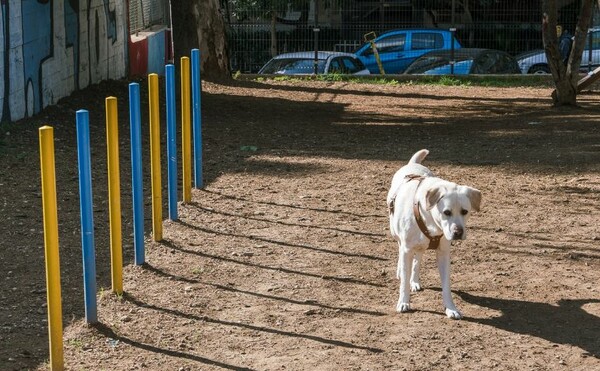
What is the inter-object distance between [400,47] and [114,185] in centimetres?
2015

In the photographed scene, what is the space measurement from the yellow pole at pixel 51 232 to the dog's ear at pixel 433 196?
7.12ft

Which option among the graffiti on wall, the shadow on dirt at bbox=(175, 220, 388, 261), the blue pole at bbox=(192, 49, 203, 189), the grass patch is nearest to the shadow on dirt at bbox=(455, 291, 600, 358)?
the shadow on dirt at bbox=(175, 220, 388, 261)

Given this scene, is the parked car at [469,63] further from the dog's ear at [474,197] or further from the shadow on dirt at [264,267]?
the dog's ear at [474,197]

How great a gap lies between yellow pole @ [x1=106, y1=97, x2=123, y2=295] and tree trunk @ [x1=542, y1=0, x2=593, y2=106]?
1117 cm

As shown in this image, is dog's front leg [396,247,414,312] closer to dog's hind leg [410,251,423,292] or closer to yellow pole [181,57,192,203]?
dog's hind leg [410,251,423,292]

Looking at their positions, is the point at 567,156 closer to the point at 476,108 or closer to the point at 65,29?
the point at 476,108

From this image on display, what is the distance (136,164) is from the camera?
25.4 feet

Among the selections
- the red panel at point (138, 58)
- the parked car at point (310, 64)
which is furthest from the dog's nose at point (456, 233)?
the parked car at point (310, 64)

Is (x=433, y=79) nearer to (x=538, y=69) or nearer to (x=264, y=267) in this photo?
(x=538, y=69)

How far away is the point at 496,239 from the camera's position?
29.5 feet

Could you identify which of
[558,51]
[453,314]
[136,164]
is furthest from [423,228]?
[558,51]

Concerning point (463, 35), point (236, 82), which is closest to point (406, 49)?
point (463, 35)

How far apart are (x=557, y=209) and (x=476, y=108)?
8015 mm

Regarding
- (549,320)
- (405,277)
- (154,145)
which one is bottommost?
(549,320)
